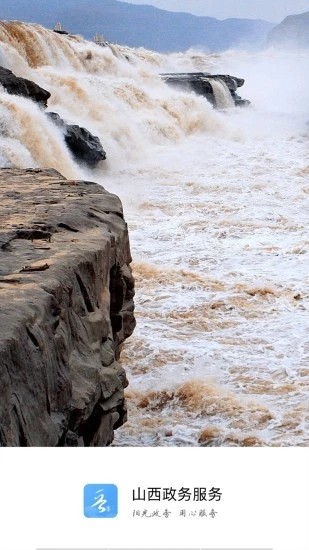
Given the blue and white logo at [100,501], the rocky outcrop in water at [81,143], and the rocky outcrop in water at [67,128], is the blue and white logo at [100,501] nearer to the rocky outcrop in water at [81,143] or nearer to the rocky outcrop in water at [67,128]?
the rocky outcrop in water at [67,128]

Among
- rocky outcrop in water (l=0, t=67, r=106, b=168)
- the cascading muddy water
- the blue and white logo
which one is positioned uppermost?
the blue and white logo

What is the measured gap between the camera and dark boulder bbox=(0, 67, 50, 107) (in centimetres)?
618

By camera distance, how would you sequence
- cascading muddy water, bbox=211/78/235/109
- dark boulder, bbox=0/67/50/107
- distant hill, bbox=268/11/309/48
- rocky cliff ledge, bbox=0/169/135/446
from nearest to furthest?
rocky cliff ledge, bbox=0/169/135/446, dark boulder, bbox=0/67/50/107, cascading muddy water, bbox=211/78/235/109, distant hill, bbox=268/11/309/48

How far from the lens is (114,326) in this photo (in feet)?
7.50

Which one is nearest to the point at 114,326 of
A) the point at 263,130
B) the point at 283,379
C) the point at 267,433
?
the point at 267,433

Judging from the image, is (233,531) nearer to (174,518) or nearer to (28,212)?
(174,518)

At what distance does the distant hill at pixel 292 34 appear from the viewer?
1569cm

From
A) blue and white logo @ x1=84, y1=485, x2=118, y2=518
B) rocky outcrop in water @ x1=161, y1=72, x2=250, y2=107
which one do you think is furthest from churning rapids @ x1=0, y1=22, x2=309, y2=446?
blue and white logo @ x1=84, y1=485, x2=118, y2=518

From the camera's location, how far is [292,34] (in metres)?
16.6

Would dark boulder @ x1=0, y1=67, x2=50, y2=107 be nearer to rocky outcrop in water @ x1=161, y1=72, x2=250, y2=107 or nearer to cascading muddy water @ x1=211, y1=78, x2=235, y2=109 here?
rocky outcrop in water @ x1=161, y1=72, x2=250, y2=107

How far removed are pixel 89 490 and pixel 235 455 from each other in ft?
0.64

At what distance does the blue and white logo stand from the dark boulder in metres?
5.64

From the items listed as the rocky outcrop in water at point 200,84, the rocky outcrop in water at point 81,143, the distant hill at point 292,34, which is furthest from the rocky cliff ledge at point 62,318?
the distant hill at point 292,34

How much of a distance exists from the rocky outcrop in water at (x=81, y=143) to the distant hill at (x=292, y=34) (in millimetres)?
9370
